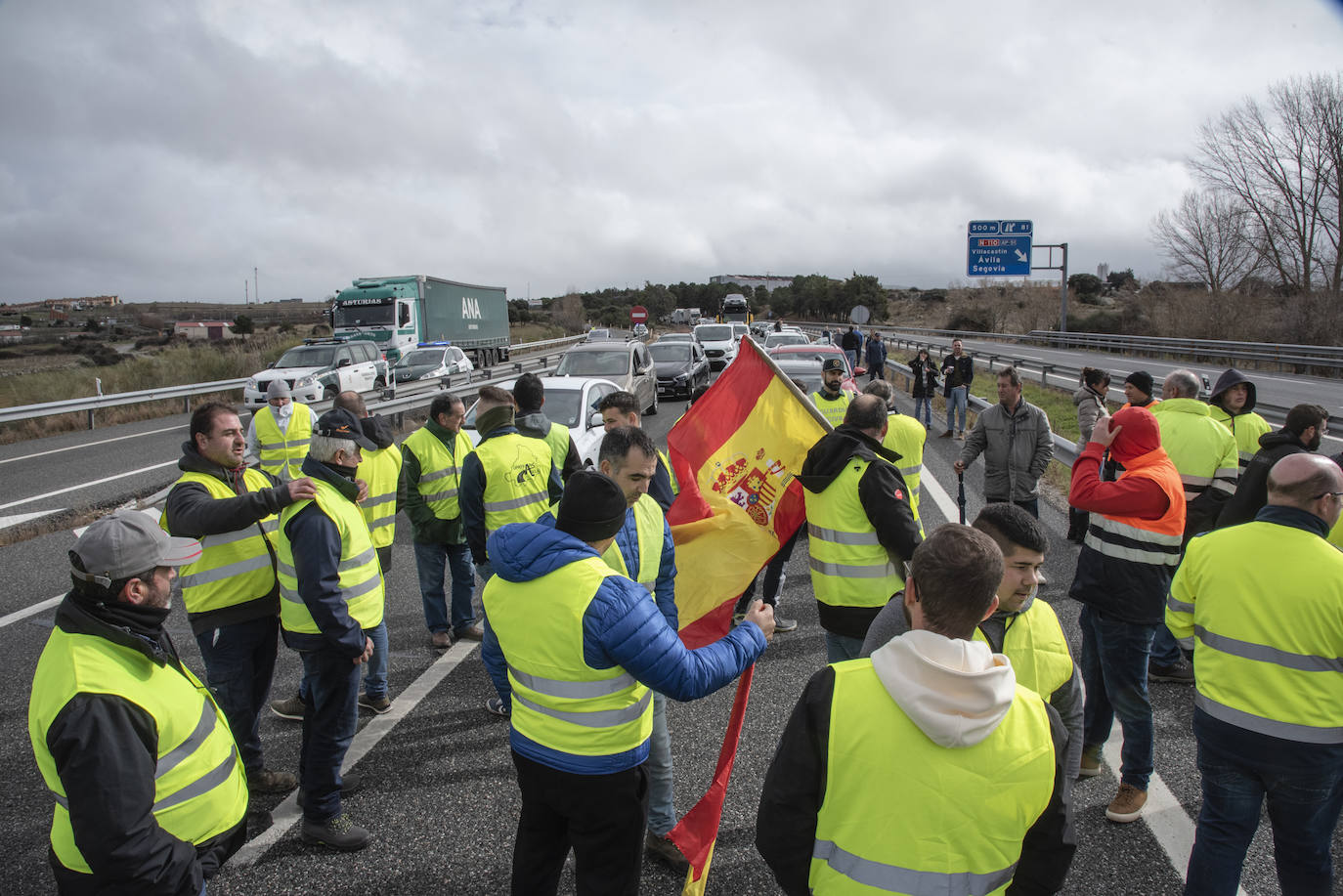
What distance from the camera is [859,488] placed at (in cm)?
363

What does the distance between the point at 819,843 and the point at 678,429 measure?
9.67 feet

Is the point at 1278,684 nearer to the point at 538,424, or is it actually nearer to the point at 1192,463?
the point at 1192,463

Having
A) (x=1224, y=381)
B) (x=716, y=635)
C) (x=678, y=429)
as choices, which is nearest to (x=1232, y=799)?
(x=716, y=635)

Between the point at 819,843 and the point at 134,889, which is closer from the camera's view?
the point at 819,843

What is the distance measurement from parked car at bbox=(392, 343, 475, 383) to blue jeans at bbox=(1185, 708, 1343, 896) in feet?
66.6

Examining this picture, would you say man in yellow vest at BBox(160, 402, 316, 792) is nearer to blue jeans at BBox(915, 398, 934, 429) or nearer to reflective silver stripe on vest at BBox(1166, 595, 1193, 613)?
reflective silver stripe on vest at BBox(1166, 595, 1193, 613)

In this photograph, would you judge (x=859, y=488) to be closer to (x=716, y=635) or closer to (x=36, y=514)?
(x=716, y=635)

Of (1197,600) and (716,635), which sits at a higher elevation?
(1197,600)

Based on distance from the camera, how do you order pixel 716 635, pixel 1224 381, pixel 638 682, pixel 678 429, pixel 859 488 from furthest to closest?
1. pixel 1224 381
2. pixel 678 429
3. pixel 716 635
4. pixel 859 488
5. pixel 638 682

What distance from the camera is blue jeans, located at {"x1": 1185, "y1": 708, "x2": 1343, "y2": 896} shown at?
2609 millimetres

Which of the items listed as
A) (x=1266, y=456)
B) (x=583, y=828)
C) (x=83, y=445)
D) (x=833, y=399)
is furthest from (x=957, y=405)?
(x=83, y=445)

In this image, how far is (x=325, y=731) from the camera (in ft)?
11.3

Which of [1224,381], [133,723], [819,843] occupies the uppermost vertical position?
[1224,381]

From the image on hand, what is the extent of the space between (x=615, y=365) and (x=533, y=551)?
13999 mm
